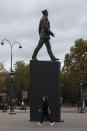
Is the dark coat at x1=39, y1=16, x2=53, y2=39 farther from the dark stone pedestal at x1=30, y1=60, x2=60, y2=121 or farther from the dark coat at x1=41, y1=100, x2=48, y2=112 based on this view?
the dark coat at x1=41, y1=100, x2=48, y2=112

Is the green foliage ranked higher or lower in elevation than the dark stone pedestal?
higher

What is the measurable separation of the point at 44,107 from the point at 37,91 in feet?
6.59

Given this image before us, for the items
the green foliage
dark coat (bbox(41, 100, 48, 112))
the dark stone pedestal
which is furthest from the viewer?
the green foliage

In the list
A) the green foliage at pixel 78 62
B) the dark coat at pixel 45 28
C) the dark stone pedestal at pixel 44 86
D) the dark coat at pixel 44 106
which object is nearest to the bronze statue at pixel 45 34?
the dark coat at pixel 45 28

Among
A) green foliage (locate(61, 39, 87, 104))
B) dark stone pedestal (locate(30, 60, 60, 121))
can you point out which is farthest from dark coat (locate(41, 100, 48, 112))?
green foliage (locate(61, 39, 87, 104))

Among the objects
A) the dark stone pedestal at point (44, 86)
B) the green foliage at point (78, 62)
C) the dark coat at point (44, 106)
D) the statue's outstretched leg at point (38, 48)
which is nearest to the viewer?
the dark coat at point (44, 106)

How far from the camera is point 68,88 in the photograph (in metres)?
97.9

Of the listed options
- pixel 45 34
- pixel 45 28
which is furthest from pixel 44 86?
pixel 45 28

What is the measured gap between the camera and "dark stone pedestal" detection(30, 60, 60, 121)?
21.3 metres

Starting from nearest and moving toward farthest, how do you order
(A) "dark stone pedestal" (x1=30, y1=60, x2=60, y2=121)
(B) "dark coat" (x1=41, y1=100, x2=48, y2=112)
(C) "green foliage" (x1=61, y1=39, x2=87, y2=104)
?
1. (B) "dark coat" (x1=41, y1=100, x2=48, y2=112)
2. (A) "dark stone pedestal" (x1=30, y1=60, x2=60, y2=121)
3. (C) "green foliage" (x1=61, y1=39, x2=87, y2=104)

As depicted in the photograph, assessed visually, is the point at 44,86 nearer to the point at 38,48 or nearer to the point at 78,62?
the point at 38,48

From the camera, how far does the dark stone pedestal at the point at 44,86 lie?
838 inches

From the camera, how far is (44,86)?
21438mm

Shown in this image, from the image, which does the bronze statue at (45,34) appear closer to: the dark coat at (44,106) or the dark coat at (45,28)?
the dark coat at (45,28)
